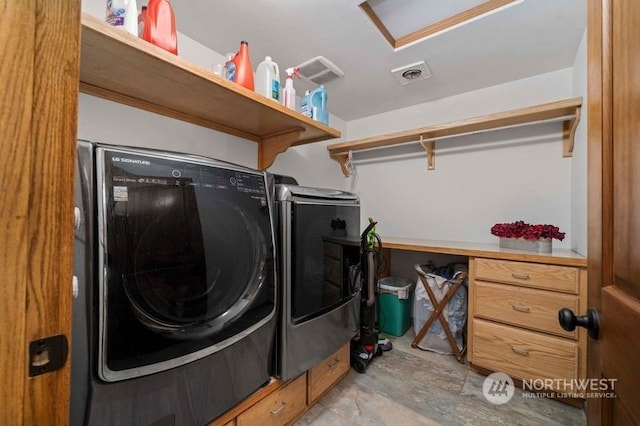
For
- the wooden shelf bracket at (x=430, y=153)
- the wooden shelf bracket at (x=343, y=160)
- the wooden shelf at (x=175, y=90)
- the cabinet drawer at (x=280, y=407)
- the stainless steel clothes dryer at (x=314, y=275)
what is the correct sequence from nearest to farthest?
the wooden shelf at (x=175, y=90), the cabinet drawer at (x=280, y=407), the stainless steel clothes dryer at (x=314, y=275), the wooden shelf bracket at (x=430, y=153), the wooden shelf bracket at (x=343, y=160)

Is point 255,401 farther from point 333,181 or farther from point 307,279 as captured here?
point 333,181

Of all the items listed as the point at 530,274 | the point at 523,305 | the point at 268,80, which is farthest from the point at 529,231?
the point at 268,80

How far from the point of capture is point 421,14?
1.39 metres

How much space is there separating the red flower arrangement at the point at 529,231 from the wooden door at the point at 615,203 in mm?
1194

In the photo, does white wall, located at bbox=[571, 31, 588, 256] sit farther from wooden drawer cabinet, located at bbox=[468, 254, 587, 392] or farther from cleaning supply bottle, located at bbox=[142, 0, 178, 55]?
cleaning supply bottle, located at bbox=[142, 0, 178, 55]

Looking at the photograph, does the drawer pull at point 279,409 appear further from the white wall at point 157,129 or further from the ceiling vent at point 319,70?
the ceiling vent at point 319,70

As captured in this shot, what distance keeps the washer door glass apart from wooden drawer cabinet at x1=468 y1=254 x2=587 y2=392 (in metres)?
1.36

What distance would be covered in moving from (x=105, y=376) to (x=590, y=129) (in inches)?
51.8

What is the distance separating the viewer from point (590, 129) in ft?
2.01

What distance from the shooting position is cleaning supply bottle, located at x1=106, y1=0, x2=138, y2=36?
0.86 metres

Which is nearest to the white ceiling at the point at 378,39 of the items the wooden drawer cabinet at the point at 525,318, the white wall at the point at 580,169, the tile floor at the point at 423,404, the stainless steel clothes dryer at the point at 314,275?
the white wall at the point at 580,169

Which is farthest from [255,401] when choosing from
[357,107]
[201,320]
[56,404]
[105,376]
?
[357,107]

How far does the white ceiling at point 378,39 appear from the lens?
50.9 inches
